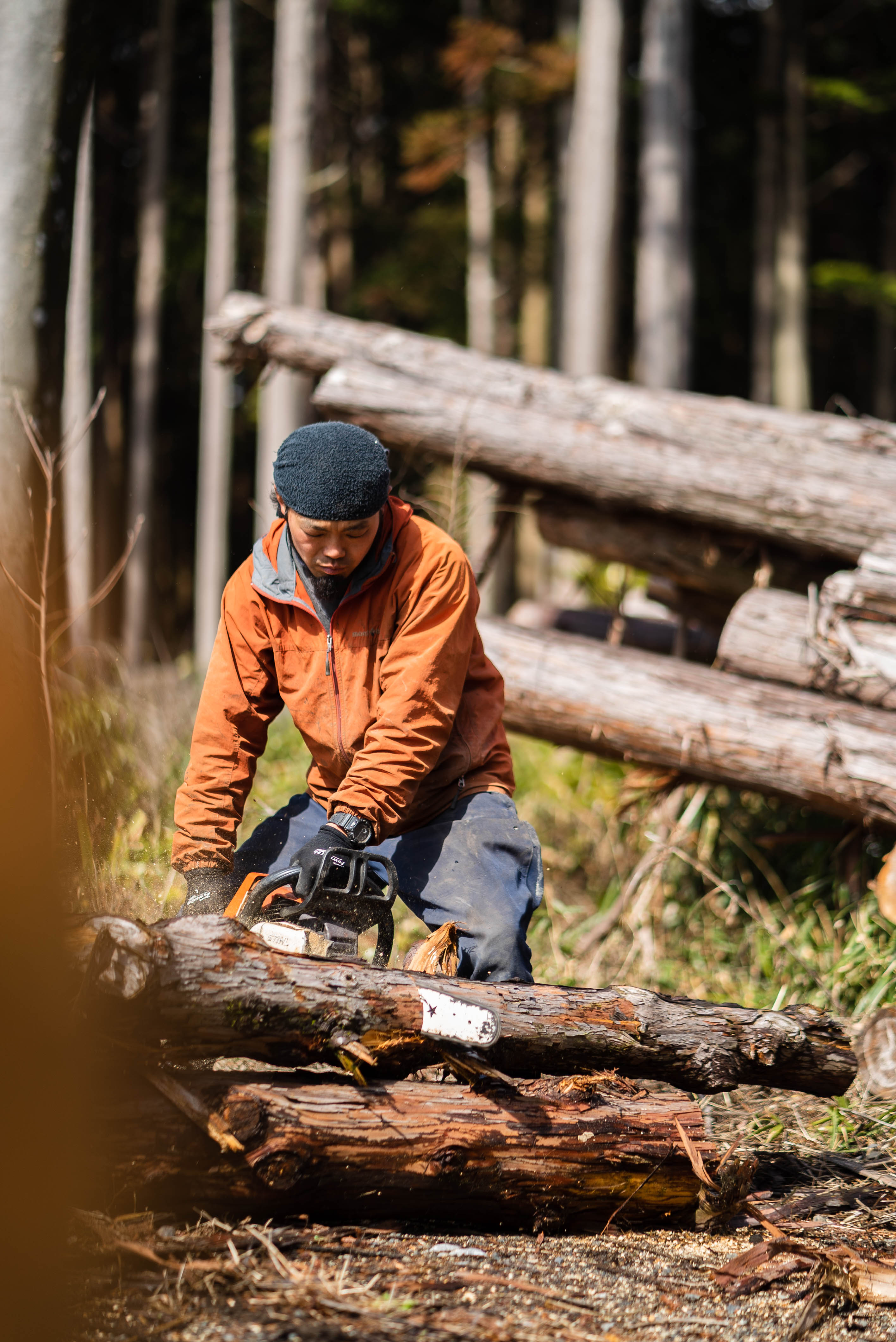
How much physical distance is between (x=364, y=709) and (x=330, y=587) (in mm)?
365

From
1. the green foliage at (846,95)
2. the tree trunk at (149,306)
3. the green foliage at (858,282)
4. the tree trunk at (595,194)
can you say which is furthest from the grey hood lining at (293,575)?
the green foliage at (846,95)

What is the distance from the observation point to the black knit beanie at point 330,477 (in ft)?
9.70

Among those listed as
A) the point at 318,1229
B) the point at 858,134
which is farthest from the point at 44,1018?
the point at 858,134

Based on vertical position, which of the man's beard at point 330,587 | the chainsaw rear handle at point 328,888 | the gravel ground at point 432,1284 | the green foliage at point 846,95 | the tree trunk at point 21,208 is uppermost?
the green foliage at point 846,95

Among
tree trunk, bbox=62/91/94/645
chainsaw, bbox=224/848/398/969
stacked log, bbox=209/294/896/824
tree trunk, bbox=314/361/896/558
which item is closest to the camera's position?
chainsaw, bbox=224/848/398/969

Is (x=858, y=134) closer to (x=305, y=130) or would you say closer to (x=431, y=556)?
(x=305, y=130)

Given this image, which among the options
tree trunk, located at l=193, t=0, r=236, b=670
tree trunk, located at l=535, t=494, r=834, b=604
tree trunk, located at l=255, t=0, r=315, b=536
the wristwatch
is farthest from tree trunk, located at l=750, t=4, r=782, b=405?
the wristwatch

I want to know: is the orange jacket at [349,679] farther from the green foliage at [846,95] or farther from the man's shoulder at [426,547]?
the green foliage at [846,95]

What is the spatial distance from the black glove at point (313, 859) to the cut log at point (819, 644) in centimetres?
285

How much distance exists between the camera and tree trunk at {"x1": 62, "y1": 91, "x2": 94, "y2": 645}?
420cm

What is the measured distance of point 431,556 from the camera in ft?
10.5

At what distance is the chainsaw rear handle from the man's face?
0.77 meters

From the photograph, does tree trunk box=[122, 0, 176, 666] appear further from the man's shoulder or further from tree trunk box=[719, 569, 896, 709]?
the man's shoulder

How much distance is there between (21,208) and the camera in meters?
3.90
